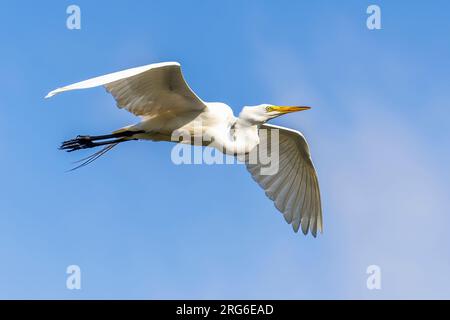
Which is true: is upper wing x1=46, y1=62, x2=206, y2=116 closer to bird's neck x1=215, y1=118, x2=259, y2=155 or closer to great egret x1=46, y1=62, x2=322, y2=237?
great egret x1=46, y1=62, x2=322, y2=237

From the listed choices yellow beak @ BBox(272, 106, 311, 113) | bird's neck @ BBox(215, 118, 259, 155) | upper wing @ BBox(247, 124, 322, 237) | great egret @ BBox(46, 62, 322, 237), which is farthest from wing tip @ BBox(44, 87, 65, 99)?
upper wing @ BBox(247, 124, 322, 237)

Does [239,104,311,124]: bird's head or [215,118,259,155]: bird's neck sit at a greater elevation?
[239,104,311,124]: bird's head

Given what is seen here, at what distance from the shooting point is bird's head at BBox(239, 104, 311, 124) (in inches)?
393

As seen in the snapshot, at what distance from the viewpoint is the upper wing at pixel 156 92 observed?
907cm

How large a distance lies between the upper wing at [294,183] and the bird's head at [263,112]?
104 centimetres

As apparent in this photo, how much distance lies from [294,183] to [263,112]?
1892 millimetres

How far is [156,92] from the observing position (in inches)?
373

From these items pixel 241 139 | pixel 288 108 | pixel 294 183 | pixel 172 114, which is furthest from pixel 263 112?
pixel 294 183

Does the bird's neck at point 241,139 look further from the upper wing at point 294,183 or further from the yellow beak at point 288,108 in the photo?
the upper wing at point 294,183

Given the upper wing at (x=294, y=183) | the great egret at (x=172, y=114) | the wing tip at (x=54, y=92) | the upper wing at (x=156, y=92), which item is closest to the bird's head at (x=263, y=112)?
the great egret at (x=172, y=114)

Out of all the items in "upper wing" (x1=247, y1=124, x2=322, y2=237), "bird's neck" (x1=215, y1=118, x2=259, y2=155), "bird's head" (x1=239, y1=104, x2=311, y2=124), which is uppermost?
"bird's head" (x1=239, y1=104, x2=311, y2=124)

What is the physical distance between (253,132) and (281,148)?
1.74 m

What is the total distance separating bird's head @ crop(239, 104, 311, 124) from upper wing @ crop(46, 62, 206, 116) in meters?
0.59

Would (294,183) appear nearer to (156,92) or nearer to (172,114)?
(172,114)
